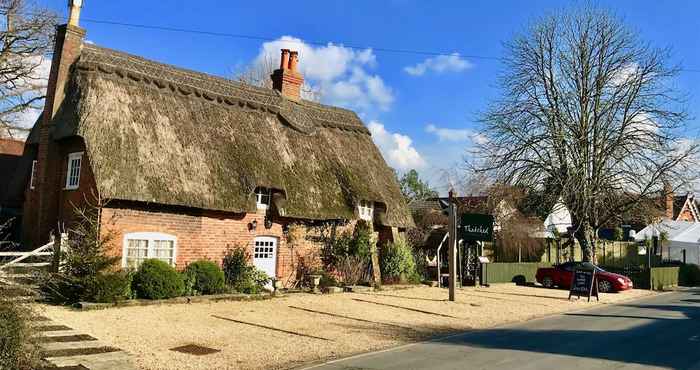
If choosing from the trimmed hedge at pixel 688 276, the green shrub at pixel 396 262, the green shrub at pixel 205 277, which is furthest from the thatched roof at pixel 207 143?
the trimmed hedge at pixel 688 276

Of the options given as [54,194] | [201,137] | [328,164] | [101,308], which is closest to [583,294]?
[328,164]

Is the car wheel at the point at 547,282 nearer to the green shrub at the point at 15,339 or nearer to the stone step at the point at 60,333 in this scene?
the stone step at the point at 60,333

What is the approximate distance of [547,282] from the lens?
27516 mm

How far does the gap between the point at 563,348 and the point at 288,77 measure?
1777 centimetres

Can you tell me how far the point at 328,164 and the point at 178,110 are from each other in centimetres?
638

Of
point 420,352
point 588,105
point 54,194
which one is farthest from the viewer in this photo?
point 588,105

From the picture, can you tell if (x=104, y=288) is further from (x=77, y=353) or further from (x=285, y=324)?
(x=77, y=353)

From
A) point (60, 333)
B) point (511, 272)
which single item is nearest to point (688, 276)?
point (511, 272)

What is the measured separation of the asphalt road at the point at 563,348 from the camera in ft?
30.9

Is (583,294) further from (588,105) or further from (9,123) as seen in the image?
(9,123)

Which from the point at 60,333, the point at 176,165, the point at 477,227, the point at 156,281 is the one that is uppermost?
the point at 176,165

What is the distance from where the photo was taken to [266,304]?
1622 cm

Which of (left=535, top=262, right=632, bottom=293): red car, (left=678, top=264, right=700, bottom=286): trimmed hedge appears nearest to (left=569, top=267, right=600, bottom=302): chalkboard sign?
(left=535, top=262, right=632, bottom=293): red car

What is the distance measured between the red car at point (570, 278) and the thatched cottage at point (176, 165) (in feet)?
33.5
